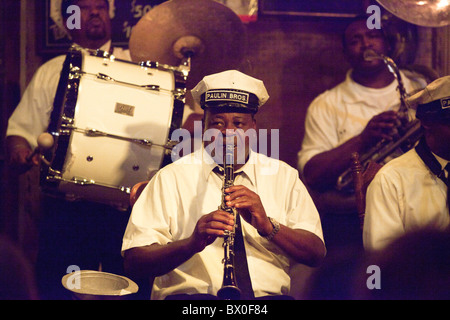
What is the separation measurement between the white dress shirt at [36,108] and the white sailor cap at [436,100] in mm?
2711

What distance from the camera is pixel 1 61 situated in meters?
5.59

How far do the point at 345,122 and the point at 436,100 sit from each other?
1623 millimetres

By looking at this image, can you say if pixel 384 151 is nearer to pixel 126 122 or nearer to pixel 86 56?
pixel 126 122

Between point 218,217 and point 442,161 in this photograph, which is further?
point 442,161

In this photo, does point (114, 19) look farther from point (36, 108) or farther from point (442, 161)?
point (442, 161)

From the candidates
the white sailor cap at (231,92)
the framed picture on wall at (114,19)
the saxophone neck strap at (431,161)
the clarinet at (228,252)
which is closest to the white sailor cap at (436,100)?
the saxophone neck strap at (431,161)

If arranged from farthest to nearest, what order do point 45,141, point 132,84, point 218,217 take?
point 132,84, point 45,141, point 218,217

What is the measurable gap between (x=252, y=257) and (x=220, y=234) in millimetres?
487

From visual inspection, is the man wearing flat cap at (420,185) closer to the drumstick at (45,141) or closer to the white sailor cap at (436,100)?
the white sailor cap at (436,100)

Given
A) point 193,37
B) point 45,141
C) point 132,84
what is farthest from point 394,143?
point 45,141

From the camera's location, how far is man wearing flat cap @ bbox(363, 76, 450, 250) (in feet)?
10.2

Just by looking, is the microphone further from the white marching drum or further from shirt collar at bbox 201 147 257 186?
→ shirt collar at bbox 201 147 257 186

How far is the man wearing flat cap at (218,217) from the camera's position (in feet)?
9.67

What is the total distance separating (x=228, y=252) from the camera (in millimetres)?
2840
